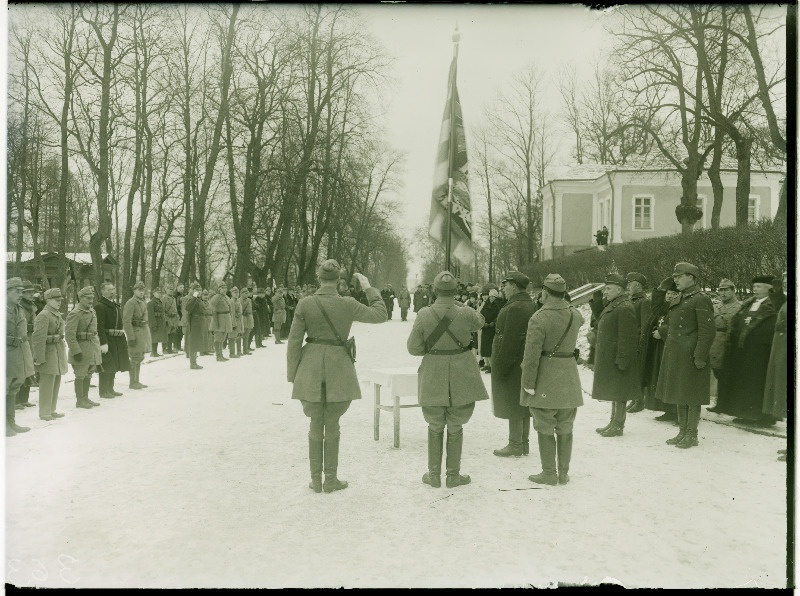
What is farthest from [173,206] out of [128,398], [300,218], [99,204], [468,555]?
[468,555]

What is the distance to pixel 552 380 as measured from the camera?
259 inches

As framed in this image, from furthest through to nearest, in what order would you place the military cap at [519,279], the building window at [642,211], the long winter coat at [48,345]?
the building window at [642,211], the long winter coat at [48,345], the military cap at [519,279]

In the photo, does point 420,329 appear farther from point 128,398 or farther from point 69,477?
point 128,398

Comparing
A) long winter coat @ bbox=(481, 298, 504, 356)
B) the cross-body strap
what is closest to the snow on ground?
the cross-body strap

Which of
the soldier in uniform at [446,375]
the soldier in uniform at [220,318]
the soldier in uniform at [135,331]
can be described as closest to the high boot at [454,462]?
the soldier in uniform at [446,375]

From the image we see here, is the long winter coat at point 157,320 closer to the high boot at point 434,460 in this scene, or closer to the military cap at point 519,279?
the military cap at point 519,279

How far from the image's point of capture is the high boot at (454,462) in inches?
253

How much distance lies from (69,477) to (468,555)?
12.7 ft

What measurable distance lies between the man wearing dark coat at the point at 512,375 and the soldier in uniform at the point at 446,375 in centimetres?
112

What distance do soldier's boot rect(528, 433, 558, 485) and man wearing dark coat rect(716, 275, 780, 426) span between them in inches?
124

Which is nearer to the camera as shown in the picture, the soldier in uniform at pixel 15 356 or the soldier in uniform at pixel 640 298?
the soldier in uniform at pixel 15 356

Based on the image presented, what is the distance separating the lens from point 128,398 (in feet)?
37.4

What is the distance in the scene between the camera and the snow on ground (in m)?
4.64

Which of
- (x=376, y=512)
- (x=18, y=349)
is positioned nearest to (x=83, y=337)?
(x=18, y=349)
